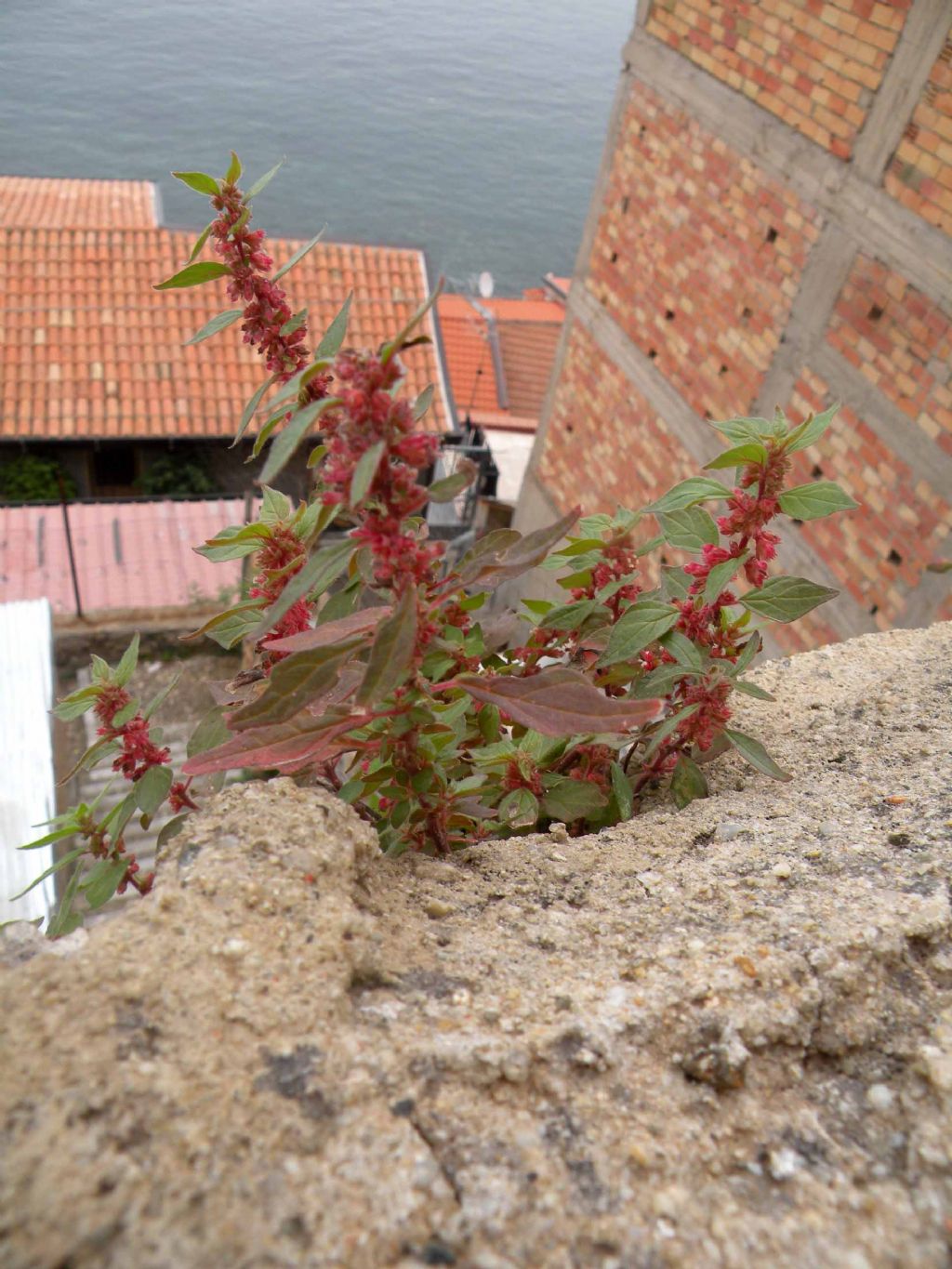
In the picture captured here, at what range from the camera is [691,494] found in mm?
1600

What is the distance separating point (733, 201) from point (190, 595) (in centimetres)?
555

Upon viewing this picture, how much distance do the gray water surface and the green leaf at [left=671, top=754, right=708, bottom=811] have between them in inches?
1045

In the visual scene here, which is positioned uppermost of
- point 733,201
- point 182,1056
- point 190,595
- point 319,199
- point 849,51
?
point 849,51

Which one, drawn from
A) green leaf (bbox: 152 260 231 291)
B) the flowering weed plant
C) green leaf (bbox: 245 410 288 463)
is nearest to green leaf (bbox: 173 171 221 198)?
the flowering weed plant

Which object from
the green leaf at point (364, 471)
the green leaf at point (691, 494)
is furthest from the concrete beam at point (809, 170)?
the green leaf at point (364, 471)

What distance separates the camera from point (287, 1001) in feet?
3.28

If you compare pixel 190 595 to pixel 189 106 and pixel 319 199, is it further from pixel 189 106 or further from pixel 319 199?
pixel 189 106

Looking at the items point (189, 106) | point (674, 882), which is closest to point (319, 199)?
point (189, 106)

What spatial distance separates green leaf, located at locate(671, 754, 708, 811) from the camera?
1722 mm

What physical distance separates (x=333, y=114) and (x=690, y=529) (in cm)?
3791

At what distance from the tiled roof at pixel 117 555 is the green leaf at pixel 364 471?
7.61 metres

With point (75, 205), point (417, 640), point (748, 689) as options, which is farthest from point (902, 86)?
point (75, 205)

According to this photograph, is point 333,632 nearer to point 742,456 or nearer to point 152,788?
point 152,788

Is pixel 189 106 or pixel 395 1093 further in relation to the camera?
pixel 189 106
